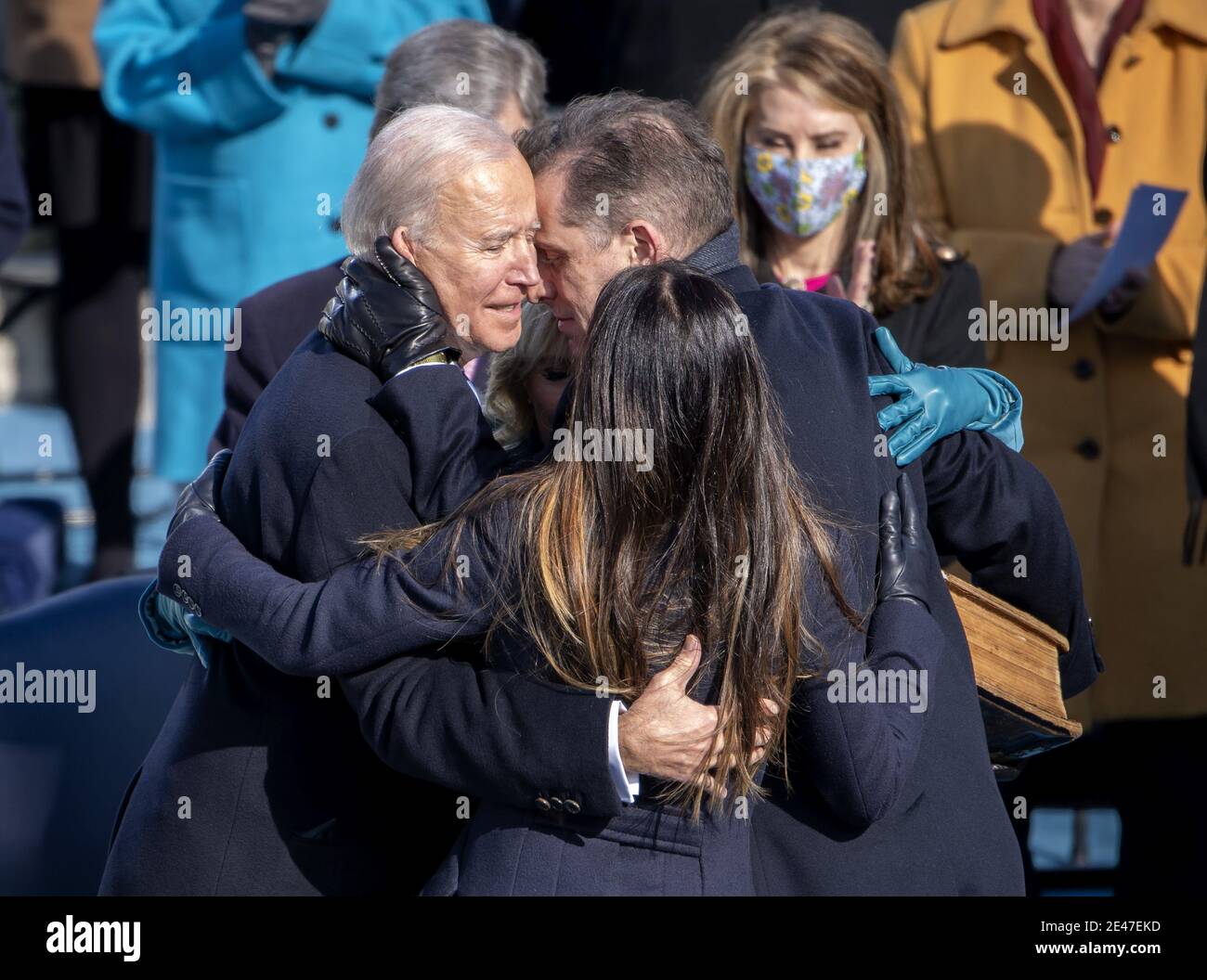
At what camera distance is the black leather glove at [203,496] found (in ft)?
7.87

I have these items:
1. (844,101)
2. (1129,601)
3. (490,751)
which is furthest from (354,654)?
(1129,601)

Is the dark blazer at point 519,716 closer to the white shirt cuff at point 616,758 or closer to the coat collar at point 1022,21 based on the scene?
the white shirt cuff at point 616,758

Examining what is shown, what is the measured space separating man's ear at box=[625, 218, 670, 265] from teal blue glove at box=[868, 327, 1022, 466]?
1.23 ft

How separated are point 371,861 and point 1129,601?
2.26 m

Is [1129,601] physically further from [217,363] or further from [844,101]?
[217,363]

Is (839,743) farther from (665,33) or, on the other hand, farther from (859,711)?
(665,33)

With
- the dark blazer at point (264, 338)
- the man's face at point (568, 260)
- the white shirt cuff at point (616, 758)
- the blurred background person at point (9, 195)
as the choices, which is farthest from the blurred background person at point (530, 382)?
the blurred background person at point (9, 195)

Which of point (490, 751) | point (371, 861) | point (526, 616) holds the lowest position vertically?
point (371, 861)

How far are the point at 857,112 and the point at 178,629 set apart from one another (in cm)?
186

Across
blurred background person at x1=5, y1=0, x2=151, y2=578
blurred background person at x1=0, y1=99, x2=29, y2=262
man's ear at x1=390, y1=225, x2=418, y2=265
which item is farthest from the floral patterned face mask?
blurred background person at x1=5, y1=0, x2=151, y2=578

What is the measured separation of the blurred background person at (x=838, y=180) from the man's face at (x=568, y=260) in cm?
108

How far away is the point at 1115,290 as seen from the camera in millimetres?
3785

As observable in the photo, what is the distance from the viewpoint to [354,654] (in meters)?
2.16

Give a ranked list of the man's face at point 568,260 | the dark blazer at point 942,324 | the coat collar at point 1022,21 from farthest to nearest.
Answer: the coat collar at point 1022,21, the dark blazer at point 942,324, the man's face at point 568,260
